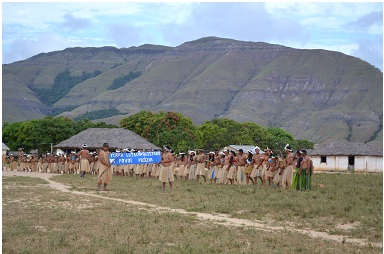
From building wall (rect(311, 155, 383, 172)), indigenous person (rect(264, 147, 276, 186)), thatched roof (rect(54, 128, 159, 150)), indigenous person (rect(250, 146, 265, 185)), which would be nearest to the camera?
indigenous person (rect(264, 147, 276, 186))

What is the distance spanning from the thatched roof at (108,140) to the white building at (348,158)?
18.5 metres

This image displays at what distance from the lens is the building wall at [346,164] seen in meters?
64.3

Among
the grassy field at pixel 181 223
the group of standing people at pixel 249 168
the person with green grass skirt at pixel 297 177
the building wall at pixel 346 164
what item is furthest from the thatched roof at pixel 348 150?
the grassy field at pixel 181 223

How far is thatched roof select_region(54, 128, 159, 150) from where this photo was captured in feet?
198

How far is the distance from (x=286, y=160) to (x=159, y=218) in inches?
419

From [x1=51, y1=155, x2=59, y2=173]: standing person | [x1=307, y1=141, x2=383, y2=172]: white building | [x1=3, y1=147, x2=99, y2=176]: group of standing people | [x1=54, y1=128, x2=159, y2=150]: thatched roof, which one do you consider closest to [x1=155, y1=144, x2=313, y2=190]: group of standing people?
[x1=3, y1=147, x2=99, y2=176]: group of standing people

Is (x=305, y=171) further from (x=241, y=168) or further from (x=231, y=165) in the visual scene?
(x=231, y=165)

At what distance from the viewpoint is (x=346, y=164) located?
6550 cm

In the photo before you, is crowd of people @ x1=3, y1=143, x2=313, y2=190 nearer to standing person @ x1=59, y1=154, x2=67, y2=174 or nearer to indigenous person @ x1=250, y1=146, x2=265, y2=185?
indigenous person @ x1=250, y1=146, x2=265, y2=185

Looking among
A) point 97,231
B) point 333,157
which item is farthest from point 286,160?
point 333,157

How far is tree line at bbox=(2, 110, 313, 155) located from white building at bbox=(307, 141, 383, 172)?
48.8 feet

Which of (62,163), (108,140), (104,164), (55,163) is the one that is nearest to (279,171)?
(104,164)

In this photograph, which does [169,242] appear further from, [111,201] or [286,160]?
[286,160]

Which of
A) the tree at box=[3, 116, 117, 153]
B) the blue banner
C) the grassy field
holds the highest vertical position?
the tree at box=[3, 116, 117, 153]
